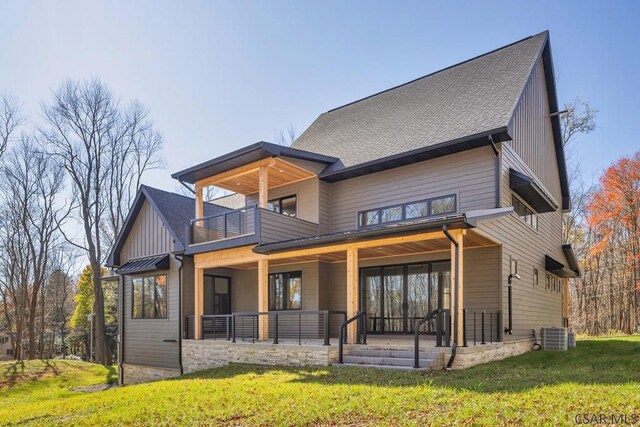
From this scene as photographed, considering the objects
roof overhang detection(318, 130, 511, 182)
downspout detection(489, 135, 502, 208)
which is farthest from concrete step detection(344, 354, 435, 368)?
roof overhang detection(318, 130, 511, 182)

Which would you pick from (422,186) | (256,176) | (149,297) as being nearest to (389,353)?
(422,186)

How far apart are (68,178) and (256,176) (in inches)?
735

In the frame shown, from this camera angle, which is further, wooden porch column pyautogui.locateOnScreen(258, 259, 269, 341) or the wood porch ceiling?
wooden porch column pyautogui.locateOnScreen(258, 259, 269, 341)

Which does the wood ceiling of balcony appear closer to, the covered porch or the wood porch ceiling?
the covered porch

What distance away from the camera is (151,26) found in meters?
14.5

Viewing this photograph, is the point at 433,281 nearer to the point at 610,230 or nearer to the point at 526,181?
the point at 526,181

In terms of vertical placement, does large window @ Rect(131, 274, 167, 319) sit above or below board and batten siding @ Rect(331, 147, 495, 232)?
below

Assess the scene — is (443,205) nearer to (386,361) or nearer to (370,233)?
(370,233)

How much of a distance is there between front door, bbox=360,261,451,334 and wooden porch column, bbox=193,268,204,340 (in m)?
5.06

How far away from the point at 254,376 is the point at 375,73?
16974 millimetres

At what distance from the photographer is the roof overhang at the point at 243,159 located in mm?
13734

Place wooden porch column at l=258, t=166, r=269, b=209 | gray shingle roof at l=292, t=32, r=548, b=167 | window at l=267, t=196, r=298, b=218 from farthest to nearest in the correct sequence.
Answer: window at l=267, t=196, r=298, b=218, wooden porch column at l=258, t=166, r=269, b=209, gray shingle roof at l=292, t=32, r=548, b=167

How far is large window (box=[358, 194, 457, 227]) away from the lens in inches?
520

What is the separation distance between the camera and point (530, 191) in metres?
13.8
